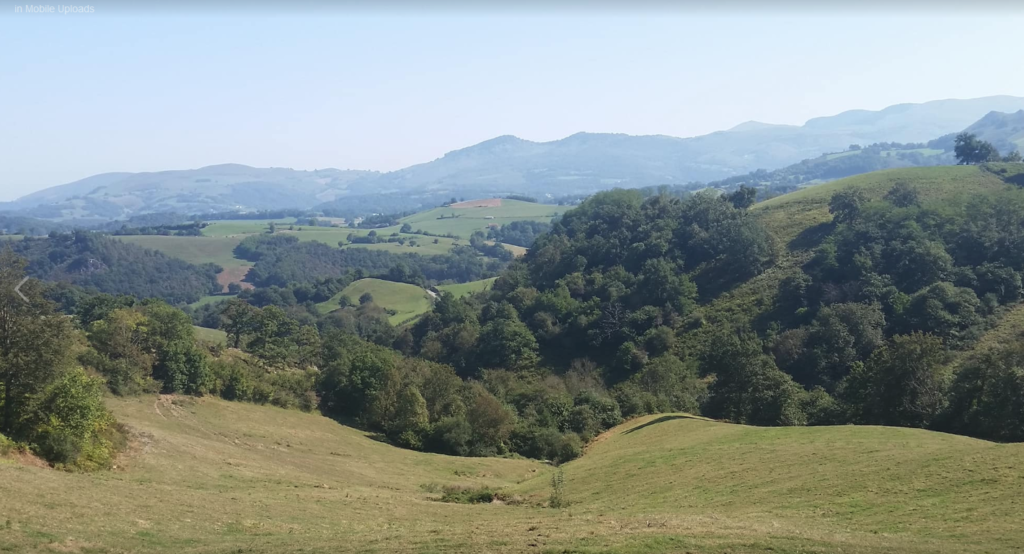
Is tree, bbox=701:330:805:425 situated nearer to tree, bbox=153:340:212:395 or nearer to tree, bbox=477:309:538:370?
tree, bbox=477:309:538:370

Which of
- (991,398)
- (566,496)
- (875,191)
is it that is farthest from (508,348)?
(875,191)

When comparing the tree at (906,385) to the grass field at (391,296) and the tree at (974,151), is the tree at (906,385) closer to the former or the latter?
the tree at (974,151)

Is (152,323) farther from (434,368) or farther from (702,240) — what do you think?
(702,240)

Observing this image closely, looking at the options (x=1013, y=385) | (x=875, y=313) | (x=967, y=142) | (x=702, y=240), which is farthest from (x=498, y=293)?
(x=967, y=142)

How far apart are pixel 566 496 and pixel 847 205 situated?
9591 centimetres

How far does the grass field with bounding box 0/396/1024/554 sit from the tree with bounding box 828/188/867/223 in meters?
76.7

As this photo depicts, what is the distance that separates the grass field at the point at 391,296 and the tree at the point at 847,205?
87.0 m

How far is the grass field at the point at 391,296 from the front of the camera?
547 feet

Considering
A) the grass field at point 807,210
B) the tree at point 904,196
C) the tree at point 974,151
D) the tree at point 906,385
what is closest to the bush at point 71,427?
the tree at point 906,385

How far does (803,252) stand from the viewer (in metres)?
110

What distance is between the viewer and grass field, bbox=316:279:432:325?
167 meters

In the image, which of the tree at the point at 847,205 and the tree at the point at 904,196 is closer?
the tree at the point at 904,196

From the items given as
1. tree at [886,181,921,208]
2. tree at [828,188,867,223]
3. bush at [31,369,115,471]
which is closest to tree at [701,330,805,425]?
bush at [31,369,115,471]

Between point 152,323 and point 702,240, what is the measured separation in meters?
85.9
